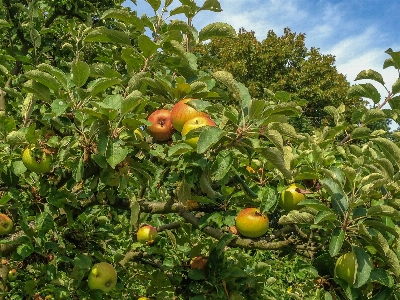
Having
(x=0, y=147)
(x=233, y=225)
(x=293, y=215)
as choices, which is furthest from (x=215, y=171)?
(x=0, y=147)

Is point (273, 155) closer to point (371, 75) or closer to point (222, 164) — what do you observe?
point (222, 164)

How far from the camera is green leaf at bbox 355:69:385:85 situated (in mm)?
2251

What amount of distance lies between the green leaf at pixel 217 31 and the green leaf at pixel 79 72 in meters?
0.56

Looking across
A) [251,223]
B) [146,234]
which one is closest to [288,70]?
[146,234]

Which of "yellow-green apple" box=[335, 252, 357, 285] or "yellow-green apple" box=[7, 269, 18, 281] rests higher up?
"yellow-green apple" box=[335, 252, 357, 285]

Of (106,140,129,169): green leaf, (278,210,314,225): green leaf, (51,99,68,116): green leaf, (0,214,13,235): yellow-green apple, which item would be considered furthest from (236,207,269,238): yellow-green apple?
(0,214,13,235): yellow-green apple

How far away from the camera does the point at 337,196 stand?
5.43 feet

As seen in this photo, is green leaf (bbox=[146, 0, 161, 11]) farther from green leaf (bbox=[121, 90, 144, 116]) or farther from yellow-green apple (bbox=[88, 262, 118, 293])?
yellow-green apple (bbox=[88, 262, 118, 293])

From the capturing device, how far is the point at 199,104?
61.1 inches

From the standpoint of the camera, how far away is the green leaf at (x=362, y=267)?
158 cm

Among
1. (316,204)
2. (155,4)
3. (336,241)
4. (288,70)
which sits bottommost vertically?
(336,241)

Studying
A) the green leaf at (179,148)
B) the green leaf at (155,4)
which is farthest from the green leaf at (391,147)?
the green leaf at (155,4)

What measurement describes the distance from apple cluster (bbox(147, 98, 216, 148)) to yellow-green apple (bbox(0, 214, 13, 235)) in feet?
3.67

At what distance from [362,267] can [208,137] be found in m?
0.74
